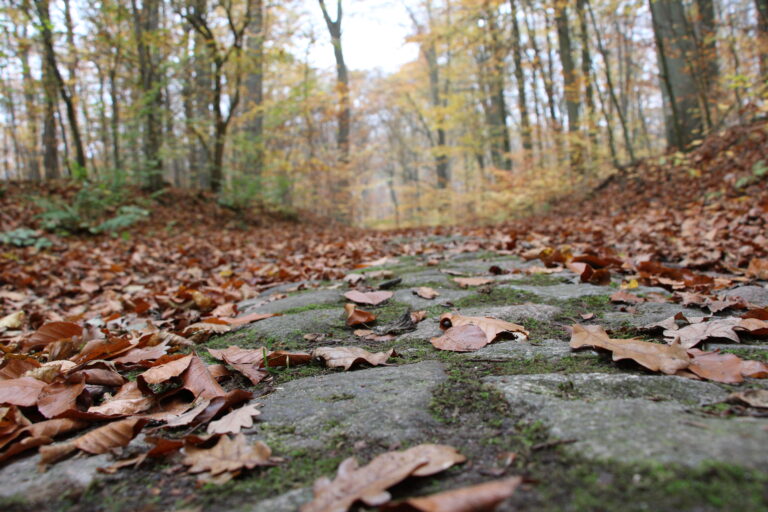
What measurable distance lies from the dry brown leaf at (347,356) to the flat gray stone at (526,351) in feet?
0.83

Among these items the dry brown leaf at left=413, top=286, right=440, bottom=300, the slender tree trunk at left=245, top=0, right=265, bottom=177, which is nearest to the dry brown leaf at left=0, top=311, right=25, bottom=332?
the dry brown leaf at left=413, top=286, right=440, bottom=300

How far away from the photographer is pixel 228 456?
0.84m

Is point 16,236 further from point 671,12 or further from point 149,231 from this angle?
point 671,12

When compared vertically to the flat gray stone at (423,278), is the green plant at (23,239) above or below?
above

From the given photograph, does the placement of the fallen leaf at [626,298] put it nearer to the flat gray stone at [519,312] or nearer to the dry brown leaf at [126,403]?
the flat gray stone at [519,312]

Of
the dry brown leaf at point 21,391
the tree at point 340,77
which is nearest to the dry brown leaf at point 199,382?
the dry brown leaf at point 21,391

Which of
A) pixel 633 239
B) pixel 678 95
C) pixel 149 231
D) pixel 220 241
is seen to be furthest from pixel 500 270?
pixel 678 95

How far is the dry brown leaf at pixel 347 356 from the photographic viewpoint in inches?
52.8

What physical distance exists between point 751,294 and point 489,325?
1225 mm

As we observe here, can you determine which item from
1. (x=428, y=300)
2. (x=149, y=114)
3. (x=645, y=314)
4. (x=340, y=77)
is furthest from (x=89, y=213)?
(x=340, y=77)

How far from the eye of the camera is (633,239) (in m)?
4.35

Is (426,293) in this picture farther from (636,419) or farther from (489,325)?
(636,419)

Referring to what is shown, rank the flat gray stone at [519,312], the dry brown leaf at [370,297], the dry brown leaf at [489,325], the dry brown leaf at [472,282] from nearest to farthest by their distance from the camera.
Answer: the dry brown leaf at [489,325] → the flat gray stone at [519,312] → the dry brown leaf at [370,297] → the dry brown leaf at [472,282]

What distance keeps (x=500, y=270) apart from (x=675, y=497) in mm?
2359
